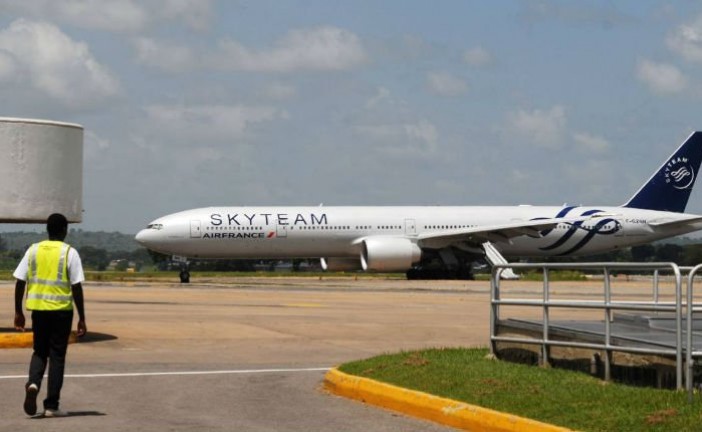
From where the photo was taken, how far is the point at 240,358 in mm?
16781

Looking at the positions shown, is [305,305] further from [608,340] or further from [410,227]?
[410,227]

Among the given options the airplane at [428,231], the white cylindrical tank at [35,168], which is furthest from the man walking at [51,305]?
the airplane at [428,231]

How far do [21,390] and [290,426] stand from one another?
11.9 feet

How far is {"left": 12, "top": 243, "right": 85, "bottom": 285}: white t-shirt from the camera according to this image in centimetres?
1133

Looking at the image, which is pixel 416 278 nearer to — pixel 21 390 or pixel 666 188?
pixel 666 188

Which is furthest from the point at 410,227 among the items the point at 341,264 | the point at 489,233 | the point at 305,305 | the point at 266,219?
the point at 305,305

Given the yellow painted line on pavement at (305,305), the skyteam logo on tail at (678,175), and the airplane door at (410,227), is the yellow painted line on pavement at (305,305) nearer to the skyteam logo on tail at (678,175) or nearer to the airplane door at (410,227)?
the airplane door at (410,227)

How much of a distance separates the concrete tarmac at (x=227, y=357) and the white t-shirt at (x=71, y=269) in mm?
1198

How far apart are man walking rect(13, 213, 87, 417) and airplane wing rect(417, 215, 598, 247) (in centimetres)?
3968

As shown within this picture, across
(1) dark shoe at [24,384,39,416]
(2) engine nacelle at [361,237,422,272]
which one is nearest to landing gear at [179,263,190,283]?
(2) engine nacelle at [361,237,422,272]

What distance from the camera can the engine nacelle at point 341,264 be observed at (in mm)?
54625

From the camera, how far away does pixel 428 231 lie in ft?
175

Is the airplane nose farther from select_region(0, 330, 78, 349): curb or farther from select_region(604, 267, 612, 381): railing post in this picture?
select_region(604, 267, 612, 381): railing post

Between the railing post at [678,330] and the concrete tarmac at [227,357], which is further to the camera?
the concrete tarmac at [227,357]
